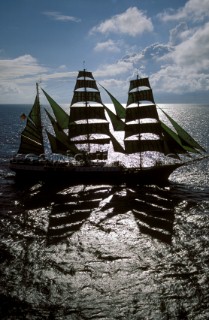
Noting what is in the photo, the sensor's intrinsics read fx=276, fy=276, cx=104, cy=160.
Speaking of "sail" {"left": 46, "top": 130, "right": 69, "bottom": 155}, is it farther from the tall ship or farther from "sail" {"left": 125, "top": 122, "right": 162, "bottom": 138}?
"sail" {"left": 125, "top": 122, "right": 162, "bottom": 138}

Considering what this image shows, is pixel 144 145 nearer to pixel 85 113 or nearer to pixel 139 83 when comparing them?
pixel 139 83

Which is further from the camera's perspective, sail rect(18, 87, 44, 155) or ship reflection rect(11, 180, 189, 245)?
sail rect(18, 87, 44, 155)

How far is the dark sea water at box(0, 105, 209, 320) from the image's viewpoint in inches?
737

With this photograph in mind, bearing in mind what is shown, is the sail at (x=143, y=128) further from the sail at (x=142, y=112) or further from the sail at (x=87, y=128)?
the sail at (x=87, y=128)

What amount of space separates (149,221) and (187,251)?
6946mm

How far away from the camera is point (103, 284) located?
816 inches

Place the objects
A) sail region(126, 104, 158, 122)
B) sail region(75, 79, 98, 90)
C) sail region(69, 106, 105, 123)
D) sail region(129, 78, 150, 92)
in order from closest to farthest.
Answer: sail region(129, 78, 150, 92), sail region(126, 104, 158, 122), sail region(75, 79, 98, 90), sail region(69, 106, 105, 123)

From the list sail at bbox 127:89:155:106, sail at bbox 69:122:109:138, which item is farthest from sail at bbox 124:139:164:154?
sail at bbox 127:89:155:106

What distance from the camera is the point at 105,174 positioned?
46500 mm

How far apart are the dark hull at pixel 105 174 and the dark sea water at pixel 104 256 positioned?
18.5 feet

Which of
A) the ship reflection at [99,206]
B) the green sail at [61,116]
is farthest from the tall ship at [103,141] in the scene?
the ship reflection at [99,206]

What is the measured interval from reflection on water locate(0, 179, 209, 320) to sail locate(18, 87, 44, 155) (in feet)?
41.1

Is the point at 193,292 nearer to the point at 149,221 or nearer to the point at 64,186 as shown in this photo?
the point at 149,221

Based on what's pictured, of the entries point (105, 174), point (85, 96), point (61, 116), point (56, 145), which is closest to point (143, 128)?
point (105, 174)
